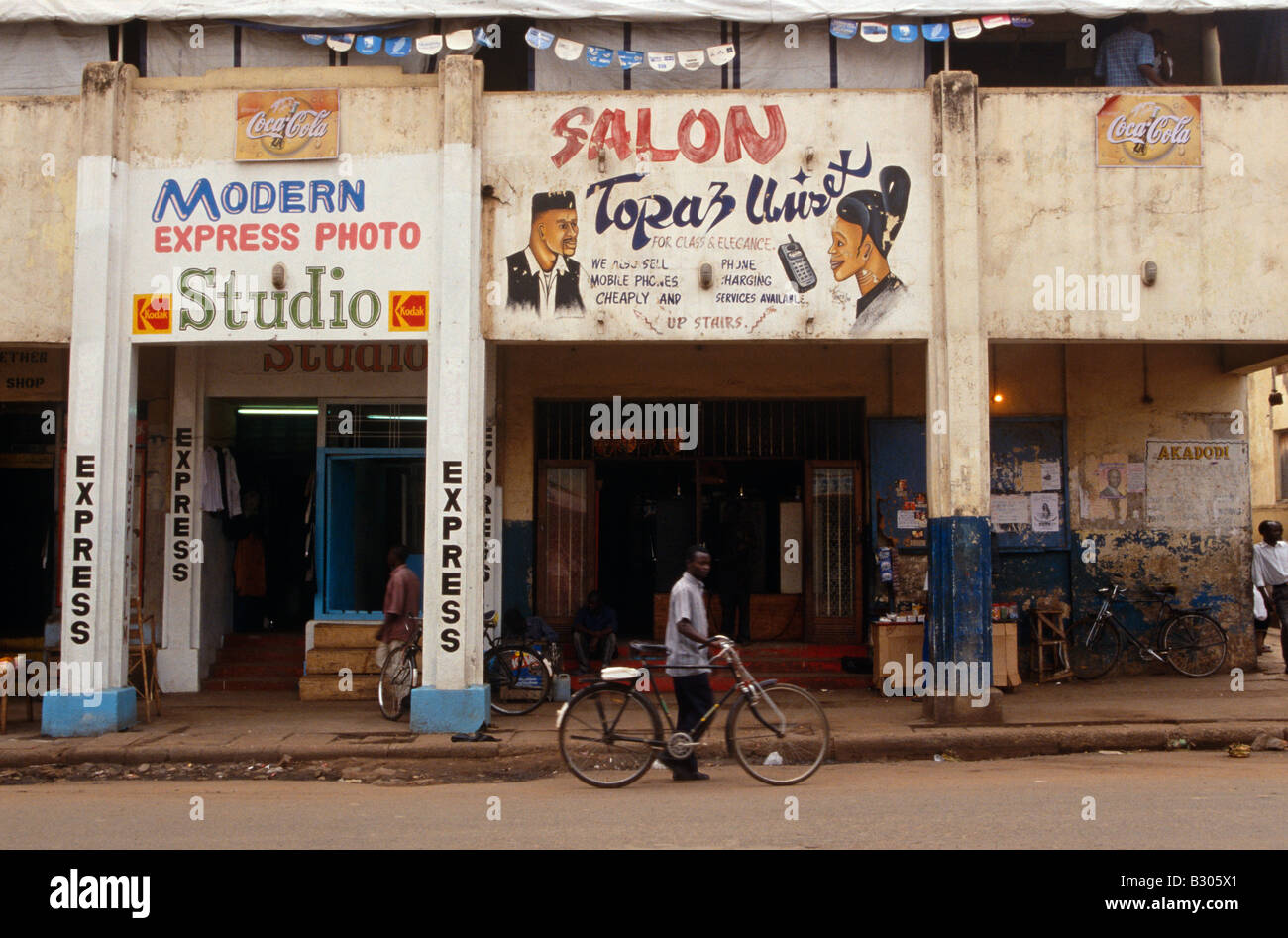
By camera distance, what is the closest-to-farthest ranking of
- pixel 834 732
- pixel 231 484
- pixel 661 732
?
pixel 661 732, pixel 834 732, pixel 231 484

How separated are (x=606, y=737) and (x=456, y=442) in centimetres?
364

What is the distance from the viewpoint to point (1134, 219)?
1126 centimetres

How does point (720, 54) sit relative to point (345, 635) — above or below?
above

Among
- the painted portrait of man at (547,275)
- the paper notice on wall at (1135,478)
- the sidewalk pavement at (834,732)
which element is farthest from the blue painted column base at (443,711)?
the paper notice on wall at (1135,478)

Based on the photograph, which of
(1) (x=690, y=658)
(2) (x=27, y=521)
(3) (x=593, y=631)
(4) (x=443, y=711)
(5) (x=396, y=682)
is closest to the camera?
(1) (x=690, y=658)

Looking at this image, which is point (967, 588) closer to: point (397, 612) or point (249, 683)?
point (397, 612)

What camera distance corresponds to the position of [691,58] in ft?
38.5

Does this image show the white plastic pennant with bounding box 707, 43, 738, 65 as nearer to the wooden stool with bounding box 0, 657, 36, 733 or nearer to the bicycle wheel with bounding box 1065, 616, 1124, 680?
the bicycle wheel with bounding box 1065, 616, 1124, 680

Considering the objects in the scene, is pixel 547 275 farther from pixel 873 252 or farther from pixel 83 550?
pixel 83 550

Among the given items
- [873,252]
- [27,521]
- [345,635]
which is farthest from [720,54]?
[27,521]

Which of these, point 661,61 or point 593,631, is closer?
point 661,61

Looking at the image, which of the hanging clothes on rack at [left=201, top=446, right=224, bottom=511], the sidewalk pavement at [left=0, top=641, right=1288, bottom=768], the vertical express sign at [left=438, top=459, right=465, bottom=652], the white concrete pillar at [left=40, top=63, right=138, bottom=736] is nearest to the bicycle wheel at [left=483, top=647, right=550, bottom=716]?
the sidewalk pavement at [left=0, top=641, right=1288, bottom=768]

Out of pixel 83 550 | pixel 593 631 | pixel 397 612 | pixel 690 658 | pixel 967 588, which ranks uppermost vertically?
pixel 83 550
